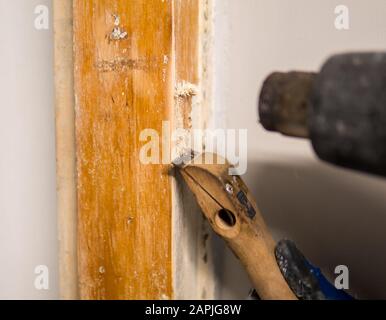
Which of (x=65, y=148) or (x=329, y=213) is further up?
Result: (x=65, y=148)

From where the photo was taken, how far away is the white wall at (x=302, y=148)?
76cm

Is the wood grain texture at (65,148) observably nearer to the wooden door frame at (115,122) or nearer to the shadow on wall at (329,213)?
the wooden door frame at (115,122)

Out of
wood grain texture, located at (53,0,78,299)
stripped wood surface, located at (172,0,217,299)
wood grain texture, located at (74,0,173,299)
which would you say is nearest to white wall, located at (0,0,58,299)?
wood grain texture, located at (53,0,78,299)

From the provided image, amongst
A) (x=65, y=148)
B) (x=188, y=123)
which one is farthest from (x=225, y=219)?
(x=65, y=148)

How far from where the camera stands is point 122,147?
2.30 ft

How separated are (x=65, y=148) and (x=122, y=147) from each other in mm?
172

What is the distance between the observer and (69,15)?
76cm

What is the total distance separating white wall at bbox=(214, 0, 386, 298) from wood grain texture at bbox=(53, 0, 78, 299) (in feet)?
0.99

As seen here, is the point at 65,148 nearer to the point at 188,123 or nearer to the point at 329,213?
the point at 188,123

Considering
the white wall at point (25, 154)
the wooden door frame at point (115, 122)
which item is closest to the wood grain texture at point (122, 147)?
the wooden door frame at point (115, 122)

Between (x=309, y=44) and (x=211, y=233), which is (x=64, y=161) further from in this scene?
(x=309, y=44)

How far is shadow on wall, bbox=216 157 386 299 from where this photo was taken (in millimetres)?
770

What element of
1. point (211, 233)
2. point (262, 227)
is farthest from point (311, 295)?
point (211, 233)
